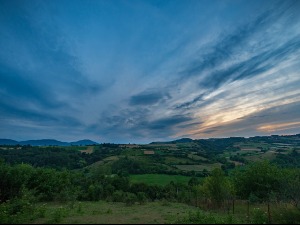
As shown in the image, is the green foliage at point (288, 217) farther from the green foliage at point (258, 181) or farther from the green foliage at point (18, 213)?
the green foliage at point (258, 181)

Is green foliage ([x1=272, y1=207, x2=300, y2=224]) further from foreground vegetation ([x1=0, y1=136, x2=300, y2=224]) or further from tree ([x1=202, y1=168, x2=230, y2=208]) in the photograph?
tree ([x1=202, y1=168, x2=230, y2=208])

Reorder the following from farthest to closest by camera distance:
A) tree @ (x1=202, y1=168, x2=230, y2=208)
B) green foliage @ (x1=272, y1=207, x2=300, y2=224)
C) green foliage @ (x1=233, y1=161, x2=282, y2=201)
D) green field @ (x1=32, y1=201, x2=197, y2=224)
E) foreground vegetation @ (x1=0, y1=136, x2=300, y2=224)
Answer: green foliage @ (x1=233, y1=161, x2=282, y2=201) < tree @ (x1=202, y1=168, x2=230, y2=208) < foreground vegetation @ (x1=0, y1=136, x2=300, y2=224) < green foliage @ (x1=272, y1=207, x2=300, y2=224) < green field @ (x1=32, y1=201, x2=197, y2=224)

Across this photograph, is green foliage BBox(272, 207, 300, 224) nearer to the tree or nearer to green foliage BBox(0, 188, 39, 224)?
green foliage BBox(0, 188, 39, 224)

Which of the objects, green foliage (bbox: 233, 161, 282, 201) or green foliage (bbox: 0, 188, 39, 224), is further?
green foliage (bbox: 233, 161, 282, 201)

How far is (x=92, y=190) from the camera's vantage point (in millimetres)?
59281

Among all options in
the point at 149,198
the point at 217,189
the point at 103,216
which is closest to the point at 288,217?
the point at 103,216

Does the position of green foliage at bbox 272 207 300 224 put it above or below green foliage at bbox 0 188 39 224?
below

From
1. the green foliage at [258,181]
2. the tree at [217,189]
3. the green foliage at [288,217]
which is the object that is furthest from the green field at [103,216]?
the green foliage at [258,181]

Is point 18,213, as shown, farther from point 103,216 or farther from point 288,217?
point 288,217

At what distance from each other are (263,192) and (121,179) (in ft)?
143

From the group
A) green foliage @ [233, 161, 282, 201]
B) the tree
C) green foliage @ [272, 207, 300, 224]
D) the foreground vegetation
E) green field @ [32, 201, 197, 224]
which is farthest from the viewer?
green foliage @ [233, 161, 282, 201]

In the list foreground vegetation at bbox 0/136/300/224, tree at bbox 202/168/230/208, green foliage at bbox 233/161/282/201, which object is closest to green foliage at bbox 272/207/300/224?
foreground vegetation at bbox 0/136/300/224

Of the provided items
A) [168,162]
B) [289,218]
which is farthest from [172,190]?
[168,162]

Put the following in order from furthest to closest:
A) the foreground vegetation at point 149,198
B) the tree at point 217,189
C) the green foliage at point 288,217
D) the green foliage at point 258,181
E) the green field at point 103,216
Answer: the green foliage at point 258,181
the tree at point 217,189
the foreground vegetation at point 149,198
the green foliage at point 288,217
the green field at point 103,216
